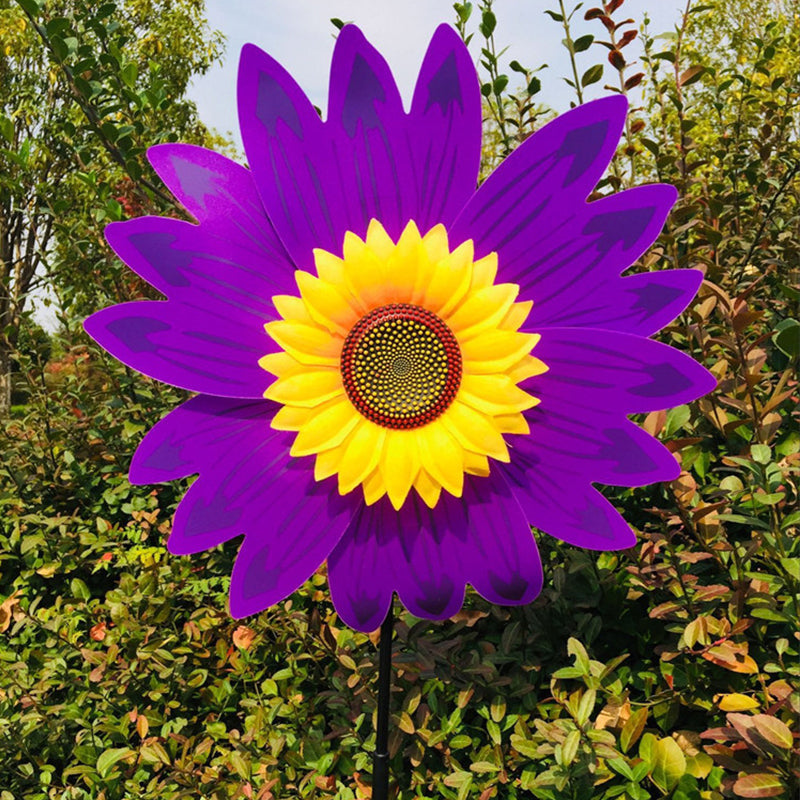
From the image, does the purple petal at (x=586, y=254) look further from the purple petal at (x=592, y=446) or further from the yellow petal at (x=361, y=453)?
the yellow petal at (x=361, y=453)

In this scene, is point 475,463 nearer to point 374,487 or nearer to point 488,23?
point 374,487

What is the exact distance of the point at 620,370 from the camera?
786mm

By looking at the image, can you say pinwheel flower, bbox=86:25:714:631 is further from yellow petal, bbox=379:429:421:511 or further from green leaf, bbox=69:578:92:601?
green leaf, bbox=69:578:92:601

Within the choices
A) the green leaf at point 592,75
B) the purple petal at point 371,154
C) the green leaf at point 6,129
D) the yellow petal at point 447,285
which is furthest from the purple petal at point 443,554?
the green leaf at point 6,129

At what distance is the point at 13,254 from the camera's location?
9.35 m

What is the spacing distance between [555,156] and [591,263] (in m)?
0.13

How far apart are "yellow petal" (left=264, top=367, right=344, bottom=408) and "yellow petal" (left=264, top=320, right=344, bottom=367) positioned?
0.01m

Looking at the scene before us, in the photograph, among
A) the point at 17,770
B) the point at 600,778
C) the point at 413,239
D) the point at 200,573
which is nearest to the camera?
the point at 413,239

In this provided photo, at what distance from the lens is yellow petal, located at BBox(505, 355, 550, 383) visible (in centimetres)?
76

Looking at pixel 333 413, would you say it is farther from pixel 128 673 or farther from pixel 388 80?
pixel 128 673

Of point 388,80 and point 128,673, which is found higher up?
point 388,80

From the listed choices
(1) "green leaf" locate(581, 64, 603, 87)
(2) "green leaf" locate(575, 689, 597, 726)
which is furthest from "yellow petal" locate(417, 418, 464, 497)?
(1) "green leaf" locate(581, 64, 603, 87)

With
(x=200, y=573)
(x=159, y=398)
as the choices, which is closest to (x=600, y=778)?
(x=200, y=573)

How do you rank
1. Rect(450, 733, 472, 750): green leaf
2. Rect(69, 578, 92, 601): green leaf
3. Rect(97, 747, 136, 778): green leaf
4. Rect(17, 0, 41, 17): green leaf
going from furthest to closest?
Rect(69, 578, 92, 601): green leaf, Rect(17, 0, 41, 17): green leaf, Rect(97, 747, 136, 778): green leaf, Rect(450, 733, 472, 750): green leaf
